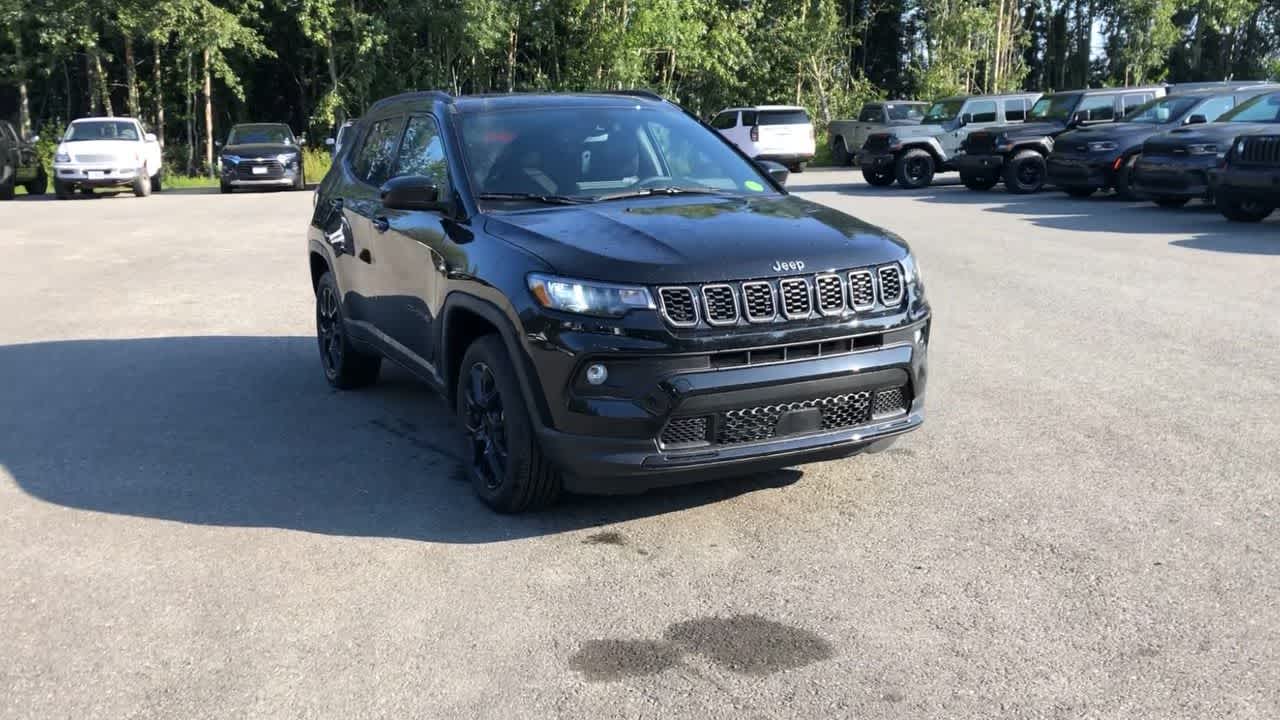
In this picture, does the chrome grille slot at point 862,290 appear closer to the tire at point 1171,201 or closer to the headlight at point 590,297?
the headlight at point 590,297

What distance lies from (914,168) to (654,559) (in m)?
21.5

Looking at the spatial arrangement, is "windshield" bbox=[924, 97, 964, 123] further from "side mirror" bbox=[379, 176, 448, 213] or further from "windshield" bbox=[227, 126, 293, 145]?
"side mirror" bbox=[379, 176, 448, 213]

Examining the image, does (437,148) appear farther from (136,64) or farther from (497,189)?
(136,64)

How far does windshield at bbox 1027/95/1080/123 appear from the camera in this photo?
75.6 feet

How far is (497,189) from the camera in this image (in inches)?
220

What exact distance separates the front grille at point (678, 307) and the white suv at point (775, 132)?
2634 centimetres

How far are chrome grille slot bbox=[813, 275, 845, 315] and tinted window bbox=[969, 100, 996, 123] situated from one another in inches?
894

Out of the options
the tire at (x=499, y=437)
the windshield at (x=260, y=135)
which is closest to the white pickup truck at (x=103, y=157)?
the windshield at (x=260, y=135)

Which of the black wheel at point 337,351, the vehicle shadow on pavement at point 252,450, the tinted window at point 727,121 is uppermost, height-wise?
the tinted window at point 727,121

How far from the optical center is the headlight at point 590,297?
4559 millimetres

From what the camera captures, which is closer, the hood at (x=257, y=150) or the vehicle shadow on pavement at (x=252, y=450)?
the vehicle shadow on pavement at (x=252, y=450)

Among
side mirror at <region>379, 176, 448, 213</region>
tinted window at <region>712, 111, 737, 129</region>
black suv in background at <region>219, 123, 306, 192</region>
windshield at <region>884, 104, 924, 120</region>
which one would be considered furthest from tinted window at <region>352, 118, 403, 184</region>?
windshield at <region>884, 104, 924, 120</region>

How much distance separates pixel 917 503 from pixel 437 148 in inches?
108

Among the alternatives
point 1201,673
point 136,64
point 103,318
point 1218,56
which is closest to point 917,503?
point 1201,673
